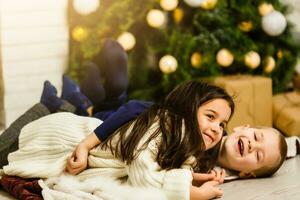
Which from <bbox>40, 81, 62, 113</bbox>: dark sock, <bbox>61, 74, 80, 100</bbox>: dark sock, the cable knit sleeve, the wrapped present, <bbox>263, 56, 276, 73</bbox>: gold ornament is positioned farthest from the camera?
<bbox>263, 56, 276, 73</bbox>: gold ornament

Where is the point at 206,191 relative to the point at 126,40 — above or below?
below

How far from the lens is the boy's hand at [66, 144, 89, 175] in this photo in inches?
70.1

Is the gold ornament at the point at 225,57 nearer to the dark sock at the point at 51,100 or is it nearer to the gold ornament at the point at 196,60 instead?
the gold ornament at the point at 196,60

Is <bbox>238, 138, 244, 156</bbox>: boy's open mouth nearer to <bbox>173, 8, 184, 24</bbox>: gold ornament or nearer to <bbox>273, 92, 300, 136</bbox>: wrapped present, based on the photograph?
<bbox>273, 92, 300, 136</bbox>: wrapped present

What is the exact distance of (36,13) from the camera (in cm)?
295

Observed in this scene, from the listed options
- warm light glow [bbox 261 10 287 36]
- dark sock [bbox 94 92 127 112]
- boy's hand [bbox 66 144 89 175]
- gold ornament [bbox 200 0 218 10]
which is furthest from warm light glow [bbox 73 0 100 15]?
boy's hand [bbox 66 144 89 175]

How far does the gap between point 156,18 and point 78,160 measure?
139 cm

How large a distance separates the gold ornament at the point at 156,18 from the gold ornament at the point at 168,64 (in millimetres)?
191

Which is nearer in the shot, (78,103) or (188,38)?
(78,103)

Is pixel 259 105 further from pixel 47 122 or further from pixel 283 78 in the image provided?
pixel 47 122

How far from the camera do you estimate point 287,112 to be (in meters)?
2.83

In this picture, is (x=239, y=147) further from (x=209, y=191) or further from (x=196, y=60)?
(x=196, y=60)

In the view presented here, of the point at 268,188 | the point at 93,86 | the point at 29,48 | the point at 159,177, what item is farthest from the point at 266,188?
the point at 29,48

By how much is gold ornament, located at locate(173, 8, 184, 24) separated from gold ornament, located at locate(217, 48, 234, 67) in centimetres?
31
